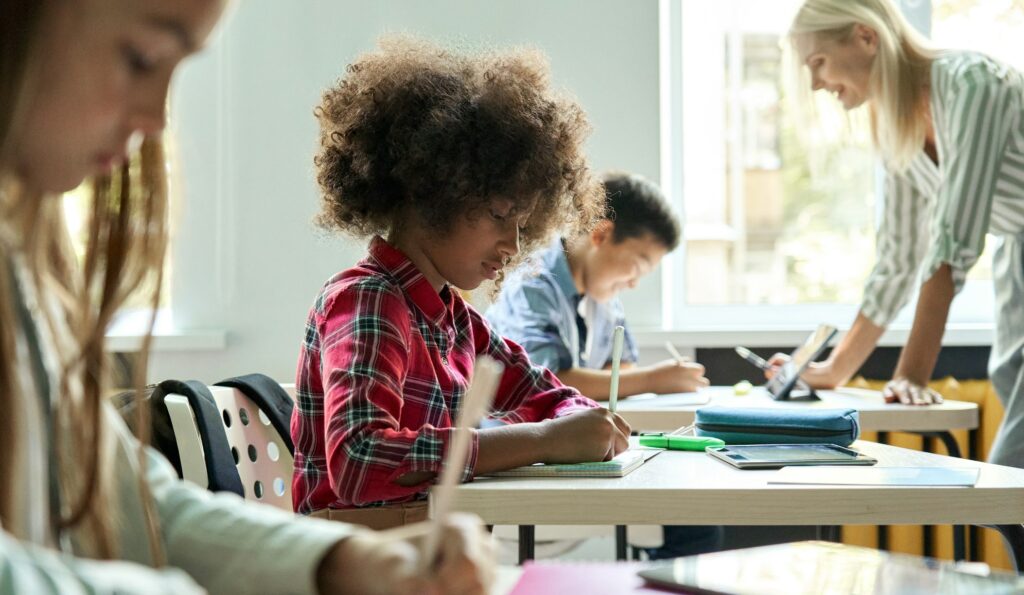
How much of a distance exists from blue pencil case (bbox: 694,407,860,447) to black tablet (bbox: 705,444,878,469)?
0.03m

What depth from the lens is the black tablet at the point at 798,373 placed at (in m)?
2.43

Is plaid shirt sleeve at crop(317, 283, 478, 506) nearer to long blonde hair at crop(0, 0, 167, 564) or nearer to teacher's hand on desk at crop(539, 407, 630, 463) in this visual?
teacher's hand on desk at crop(539, 407, 630, 463)

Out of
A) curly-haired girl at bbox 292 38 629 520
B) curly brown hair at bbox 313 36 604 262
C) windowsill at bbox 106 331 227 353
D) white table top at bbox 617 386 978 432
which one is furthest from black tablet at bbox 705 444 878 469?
windowsill at bbox 106 331 227 353

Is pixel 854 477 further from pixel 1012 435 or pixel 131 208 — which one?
pixel 1012 435

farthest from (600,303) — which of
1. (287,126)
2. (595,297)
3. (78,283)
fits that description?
(78,283)

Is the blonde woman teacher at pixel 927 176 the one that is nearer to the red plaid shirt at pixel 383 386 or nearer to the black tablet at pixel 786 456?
the black tablet at pixel 786 456

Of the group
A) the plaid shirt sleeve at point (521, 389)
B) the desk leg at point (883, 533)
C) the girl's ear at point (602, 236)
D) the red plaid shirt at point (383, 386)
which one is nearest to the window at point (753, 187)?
the desk leg at point (883, 533)

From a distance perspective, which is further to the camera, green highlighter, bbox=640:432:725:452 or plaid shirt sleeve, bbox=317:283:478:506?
green highlighter, bbox=640:432:725:452

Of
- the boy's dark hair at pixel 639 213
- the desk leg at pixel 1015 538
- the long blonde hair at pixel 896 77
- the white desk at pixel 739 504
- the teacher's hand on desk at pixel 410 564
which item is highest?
the long blonde hair at pixel 896 77

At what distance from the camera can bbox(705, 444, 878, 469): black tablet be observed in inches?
53.4

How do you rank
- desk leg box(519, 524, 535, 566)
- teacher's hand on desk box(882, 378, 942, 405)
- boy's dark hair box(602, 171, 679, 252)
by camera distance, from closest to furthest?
desk leg box(519, 524, 535, 566)
teacher's hand on desk box(882, 378, 942, 405)
boy's dark hair box(602, 171, 679, 252)

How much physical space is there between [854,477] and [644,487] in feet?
0.80

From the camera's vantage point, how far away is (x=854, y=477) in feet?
4.09

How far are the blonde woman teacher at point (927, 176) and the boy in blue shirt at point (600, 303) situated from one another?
0.45 meters
